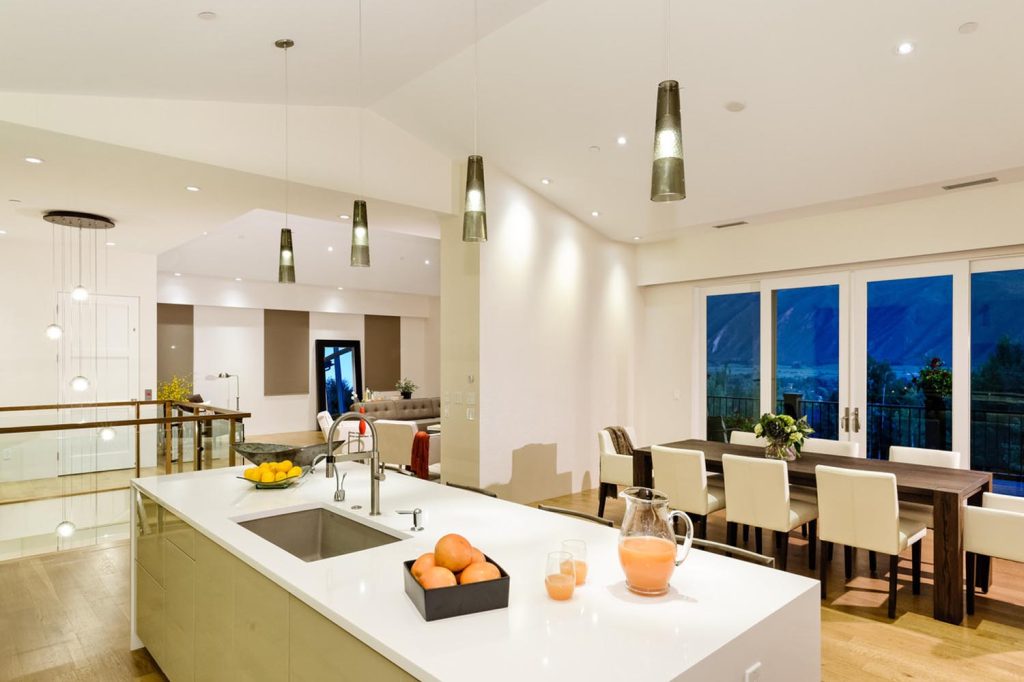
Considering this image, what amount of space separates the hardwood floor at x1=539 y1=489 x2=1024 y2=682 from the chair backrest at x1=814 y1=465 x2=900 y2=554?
412 millimetres

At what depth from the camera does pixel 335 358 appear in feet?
41.5

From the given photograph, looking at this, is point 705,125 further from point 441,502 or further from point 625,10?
point 441,502

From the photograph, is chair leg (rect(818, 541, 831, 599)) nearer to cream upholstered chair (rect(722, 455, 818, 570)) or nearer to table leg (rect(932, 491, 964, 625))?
cream upholstered chair (rect(722, 455, 818, 570))

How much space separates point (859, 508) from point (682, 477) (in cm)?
121

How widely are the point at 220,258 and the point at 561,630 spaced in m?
10.1

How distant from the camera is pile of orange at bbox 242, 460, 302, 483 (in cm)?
292

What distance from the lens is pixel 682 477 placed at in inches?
180

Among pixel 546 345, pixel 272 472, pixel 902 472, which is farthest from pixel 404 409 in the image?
pixel 902 472

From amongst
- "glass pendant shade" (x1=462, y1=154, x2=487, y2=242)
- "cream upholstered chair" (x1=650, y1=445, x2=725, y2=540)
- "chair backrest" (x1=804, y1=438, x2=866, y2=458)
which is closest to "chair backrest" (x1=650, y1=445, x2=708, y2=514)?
"cream upholstered chair" (x1=650, y1=445, x2=725, y2=540)

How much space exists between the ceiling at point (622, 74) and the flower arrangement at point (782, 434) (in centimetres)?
203

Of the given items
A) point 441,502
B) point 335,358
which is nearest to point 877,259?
point 441,502

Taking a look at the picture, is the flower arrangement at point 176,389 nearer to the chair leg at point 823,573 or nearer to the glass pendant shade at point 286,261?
the glass pendant shade at point 286,261

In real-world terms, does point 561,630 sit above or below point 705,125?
below

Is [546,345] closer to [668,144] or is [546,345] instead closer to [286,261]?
[286,261]
